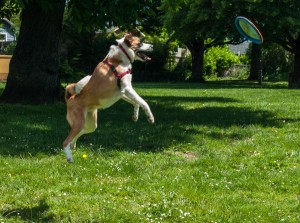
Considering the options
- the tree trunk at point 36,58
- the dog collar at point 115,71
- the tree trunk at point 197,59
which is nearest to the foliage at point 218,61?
the tree trunk at point 197,59

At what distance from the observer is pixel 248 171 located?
25.8 ft

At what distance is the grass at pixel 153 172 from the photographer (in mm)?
6113

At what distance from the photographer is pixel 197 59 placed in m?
43.8

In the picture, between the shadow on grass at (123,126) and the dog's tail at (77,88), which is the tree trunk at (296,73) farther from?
the dog's tail at (77,88)

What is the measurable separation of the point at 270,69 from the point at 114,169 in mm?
44772

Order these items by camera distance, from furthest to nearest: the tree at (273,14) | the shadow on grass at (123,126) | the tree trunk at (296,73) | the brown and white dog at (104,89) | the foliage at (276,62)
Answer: the foliage at (276,62) < the tree trunk at (296,73) < the tree at (273,14) < the shadow on grass at (123,126) < the brown and white dog at (104,89)

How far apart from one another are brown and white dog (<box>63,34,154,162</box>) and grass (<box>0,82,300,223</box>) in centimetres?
86

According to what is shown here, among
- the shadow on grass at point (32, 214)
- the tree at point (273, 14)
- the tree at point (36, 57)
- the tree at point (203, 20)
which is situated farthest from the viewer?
the tree at point (203, 20)

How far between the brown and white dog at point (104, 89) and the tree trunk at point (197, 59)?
121 ft

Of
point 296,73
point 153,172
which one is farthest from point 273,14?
point 153,172

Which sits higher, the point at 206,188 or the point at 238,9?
the point at 238,9

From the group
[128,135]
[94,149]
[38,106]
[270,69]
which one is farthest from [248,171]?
[270,69]

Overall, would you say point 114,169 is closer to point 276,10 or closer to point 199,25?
point 276,10

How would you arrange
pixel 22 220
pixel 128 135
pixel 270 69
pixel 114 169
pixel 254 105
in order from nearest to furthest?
pixel 22 220
pixel 114 169
pixel 128 135
pixel 254 105
pixel 270 69
